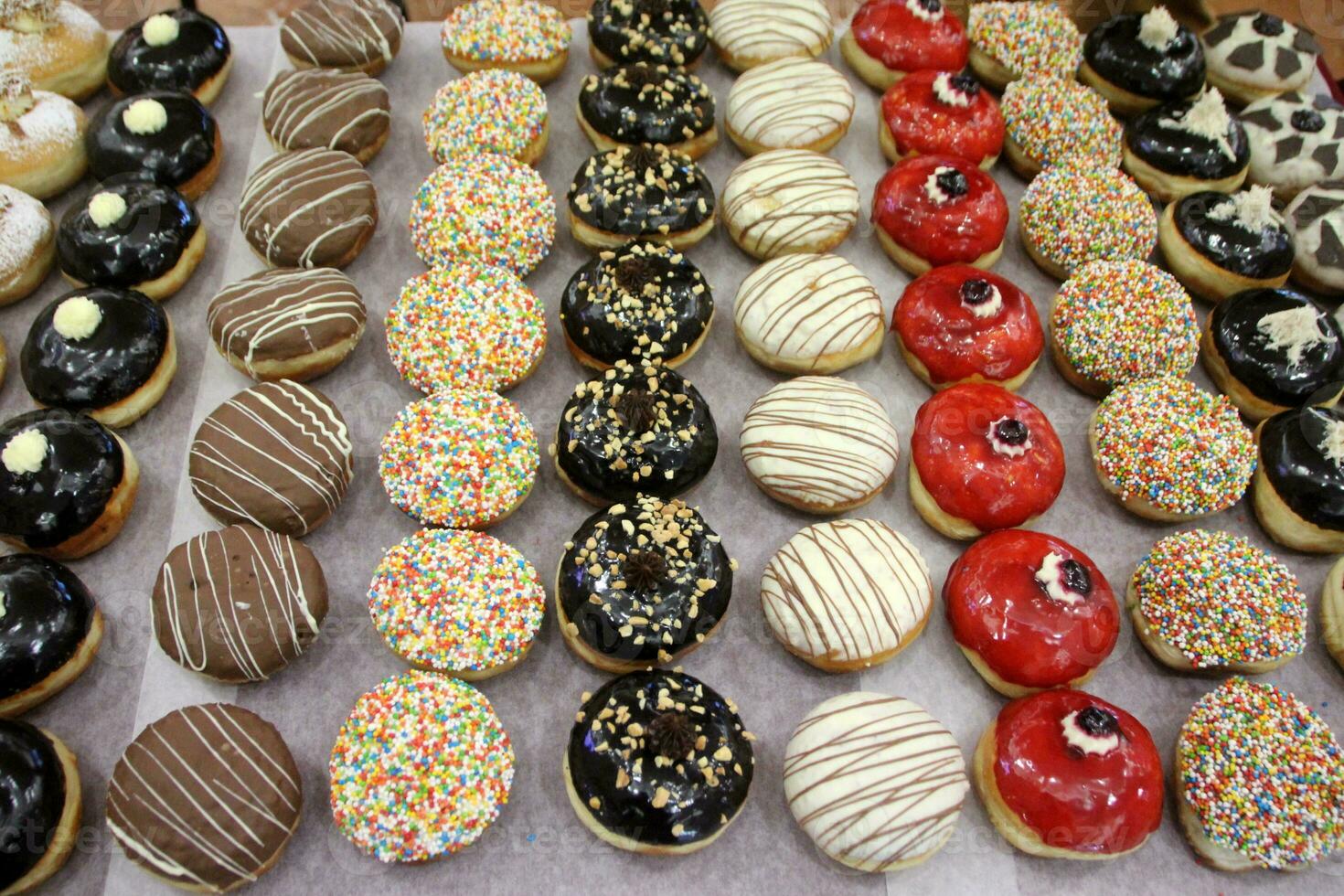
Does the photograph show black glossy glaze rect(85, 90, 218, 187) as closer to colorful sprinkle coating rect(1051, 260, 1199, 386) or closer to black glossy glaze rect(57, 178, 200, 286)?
black glossy glaze rect(57, 178, 200, 286)

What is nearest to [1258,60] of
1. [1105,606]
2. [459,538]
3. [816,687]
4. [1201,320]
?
[1201,320]

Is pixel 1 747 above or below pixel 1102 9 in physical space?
below

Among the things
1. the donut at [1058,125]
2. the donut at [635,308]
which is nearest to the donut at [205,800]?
the donut at [635,308]

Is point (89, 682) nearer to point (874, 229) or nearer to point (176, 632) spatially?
point (176, 632)

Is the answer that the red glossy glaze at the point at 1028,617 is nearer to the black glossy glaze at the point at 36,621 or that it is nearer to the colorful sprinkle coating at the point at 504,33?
the black glossy glaze at the point at 36,621

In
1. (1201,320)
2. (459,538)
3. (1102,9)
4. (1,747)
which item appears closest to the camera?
(1,747)
